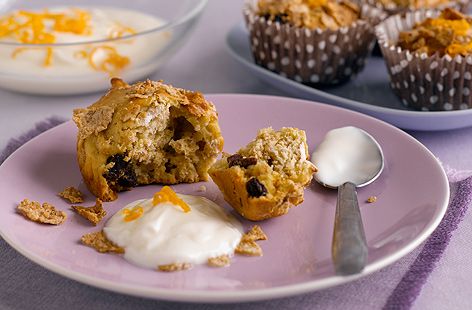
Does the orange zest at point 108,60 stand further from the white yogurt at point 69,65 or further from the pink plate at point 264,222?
the pink plate at point 264,222

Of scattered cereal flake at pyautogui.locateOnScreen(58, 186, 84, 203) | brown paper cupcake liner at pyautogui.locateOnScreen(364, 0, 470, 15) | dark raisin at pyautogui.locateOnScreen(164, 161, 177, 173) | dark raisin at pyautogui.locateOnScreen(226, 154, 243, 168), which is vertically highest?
dark raisin at pyautogui.locateOnScreen(226, 154, 243, 168)

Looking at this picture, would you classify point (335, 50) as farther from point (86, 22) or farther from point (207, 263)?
point (207, 263)

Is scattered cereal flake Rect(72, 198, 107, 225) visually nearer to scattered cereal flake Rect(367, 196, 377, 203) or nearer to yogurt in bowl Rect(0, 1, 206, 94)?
scattered cereal flake Rect(367, 196, 377, 203)

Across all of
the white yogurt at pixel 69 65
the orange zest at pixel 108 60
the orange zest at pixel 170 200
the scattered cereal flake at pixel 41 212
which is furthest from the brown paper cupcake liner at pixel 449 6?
the scattered cereal flake at pixel 41 212

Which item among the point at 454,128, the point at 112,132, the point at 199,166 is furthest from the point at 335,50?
the point at 112,132

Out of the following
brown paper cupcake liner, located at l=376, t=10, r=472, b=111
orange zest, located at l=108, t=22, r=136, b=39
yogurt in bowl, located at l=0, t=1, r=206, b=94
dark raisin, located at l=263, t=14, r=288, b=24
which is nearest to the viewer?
brown paper cupcake liner, located at l=376, t=10, r=472, b=111

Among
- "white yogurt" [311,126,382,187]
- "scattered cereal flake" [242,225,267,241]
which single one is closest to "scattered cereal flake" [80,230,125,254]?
"scattered cereal flake" [242,225,267,241]

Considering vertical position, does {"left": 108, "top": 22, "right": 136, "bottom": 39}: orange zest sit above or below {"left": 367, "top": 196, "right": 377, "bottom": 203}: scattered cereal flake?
above
